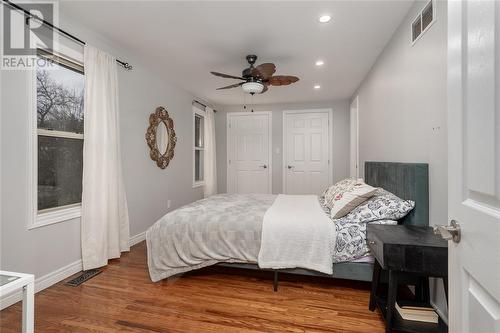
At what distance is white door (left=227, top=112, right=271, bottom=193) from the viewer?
579cm

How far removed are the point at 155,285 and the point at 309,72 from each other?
11.1 ft

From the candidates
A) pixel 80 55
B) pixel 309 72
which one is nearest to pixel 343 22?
pixel 309 72

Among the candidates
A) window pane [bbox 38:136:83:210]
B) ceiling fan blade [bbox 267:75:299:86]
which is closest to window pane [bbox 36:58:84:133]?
window pane [bbox 38:136:83:210]

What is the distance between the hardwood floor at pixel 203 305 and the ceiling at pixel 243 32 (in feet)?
8.04

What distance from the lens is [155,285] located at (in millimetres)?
2217

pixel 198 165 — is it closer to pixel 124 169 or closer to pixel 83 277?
pixel 124 169

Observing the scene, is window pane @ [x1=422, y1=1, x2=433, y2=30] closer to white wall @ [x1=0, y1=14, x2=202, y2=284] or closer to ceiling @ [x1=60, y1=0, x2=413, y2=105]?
ceiling @ [x1=60, y1=0, x2=413, y2=105]

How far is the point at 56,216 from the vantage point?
89.5 inches

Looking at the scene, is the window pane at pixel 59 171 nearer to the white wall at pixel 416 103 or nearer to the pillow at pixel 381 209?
the pillow at pixel 381 209

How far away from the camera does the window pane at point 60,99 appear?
224cm

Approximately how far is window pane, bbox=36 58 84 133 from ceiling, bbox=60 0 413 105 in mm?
561

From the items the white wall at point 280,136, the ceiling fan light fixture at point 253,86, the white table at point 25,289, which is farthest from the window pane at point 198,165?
the white table at point 25,289

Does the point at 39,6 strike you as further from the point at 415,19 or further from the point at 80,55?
the point at 415,19

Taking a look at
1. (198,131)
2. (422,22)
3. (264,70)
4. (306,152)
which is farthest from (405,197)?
(198,131)
